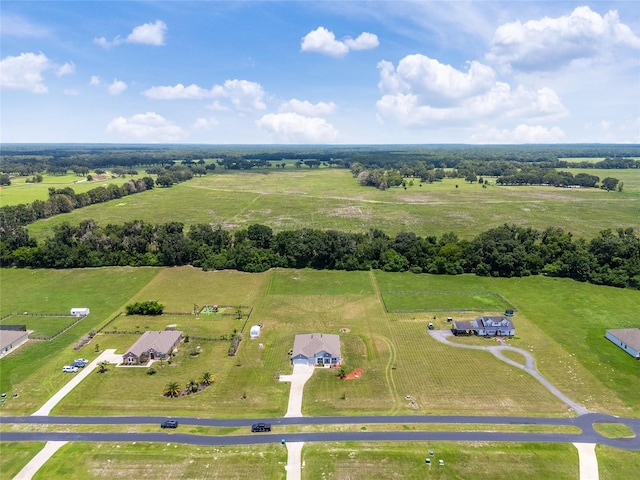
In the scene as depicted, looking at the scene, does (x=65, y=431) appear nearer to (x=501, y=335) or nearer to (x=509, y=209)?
(x=501, y=335)

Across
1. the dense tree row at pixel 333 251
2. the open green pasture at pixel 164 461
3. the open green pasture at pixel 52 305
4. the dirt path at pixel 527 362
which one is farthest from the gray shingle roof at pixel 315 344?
the dense tree row at pixel 333 251

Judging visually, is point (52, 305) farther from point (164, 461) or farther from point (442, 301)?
point (442, 301)

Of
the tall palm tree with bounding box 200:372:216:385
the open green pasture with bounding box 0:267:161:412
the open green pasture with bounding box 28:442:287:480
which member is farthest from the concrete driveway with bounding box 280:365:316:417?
the open green pasture with bounding box 0:267:161:412

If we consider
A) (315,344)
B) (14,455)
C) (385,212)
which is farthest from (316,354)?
(385,212)

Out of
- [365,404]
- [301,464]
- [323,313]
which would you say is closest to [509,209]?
[323,313]

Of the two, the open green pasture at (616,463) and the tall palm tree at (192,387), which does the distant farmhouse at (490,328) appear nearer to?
the open green pasture at (616,463)
